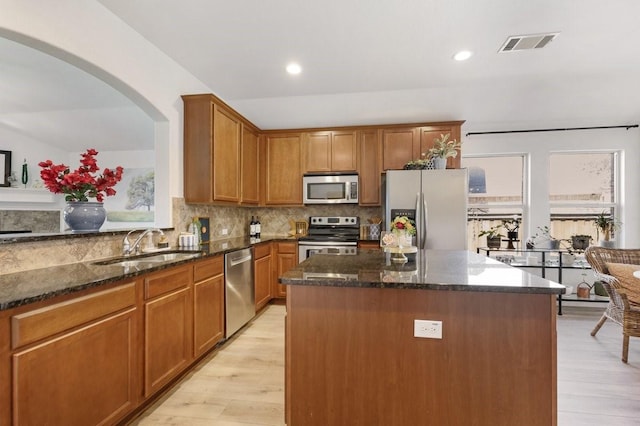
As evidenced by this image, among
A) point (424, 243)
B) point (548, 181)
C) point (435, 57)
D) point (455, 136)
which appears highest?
point (435, 57)

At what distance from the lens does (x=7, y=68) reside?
10.6 feet

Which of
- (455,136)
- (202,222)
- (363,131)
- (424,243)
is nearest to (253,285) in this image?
(202,222)

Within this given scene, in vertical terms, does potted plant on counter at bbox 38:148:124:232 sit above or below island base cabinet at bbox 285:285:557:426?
above

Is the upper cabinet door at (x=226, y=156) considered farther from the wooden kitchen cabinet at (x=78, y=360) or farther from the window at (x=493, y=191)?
the window at (x=493, y=191)

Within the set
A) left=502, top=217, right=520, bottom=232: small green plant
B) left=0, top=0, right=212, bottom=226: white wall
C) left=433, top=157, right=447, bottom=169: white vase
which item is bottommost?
left=502, top=217, right=520, bottom=232: small green plant

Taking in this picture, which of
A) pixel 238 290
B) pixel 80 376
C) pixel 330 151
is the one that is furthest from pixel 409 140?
pixel 80 376

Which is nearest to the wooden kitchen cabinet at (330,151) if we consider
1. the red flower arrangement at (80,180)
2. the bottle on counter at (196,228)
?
the bottle on counter at (196,228)

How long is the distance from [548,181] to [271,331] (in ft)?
14.0

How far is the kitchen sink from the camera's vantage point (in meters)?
2.03

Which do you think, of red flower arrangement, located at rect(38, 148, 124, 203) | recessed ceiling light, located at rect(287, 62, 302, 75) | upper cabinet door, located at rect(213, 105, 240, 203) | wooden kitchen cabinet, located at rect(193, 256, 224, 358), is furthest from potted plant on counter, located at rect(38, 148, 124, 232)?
recessed ceiling light, located at rect(287, 62, 302, 75)

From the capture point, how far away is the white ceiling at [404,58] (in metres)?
2.17

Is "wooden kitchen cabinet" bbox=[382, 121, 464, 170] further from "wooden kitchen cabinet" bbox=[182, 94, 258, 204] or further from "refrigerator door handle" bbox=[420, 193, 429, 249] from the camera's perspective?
"wooden kitchen cabinet" bbox=[182, 94, 258, 204]

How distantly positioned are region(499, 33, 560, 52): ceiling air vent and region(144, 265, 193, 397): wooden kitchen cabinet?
3177mm

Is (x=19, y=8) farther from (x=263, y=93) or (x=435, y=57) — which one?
(x=435, y=57)
